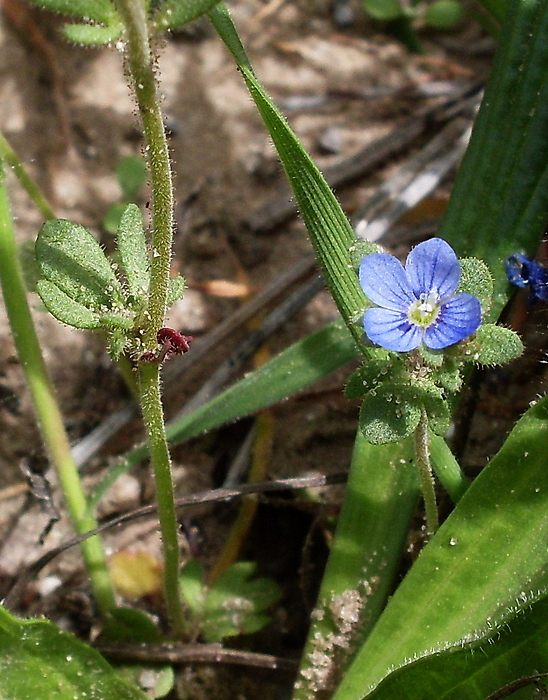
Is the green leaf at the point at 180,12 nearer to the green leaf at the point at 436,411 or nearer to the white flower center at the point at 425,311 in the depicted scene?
the white flower center at the point at 425,311

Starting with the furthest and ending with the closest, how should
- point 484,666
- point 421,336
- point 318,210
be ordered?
point 318,210, point 484,666, point 421,336

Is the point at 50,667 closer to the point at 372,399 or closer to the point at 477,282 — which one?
the point at 372,399

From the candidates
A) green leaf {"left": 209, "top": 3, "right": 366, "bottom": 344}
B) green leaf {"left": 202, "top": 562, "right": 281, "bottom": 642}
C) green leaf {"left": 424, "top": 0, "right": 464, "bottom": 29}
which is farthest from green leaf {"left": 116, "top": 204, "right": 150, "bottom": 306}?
green leaf {"left": 424, "top": 0, "right": 464, "bottom": 29}

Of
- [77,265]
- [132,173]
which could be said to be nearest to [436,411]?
[77,265]

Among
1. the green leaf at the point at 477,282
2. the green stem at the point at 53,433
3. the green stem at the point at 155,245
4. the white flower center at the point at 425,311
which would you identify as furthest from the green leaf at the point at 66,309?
the green leaf at the point at 477,282

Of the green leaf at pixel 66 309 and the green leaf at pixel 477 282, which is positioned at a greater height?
the green leaf at pixel 66 309

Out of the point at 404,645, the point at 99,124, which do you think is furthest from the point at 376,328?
the point at 99,124

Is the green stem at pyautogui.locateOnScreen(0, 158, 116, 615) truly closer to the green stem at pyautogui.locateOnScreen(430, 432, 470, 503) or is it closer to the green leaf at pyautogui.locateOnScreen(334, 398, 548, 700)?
the green leaf at pyautogui.locateOnScreen(334, 398, 548, 700)
